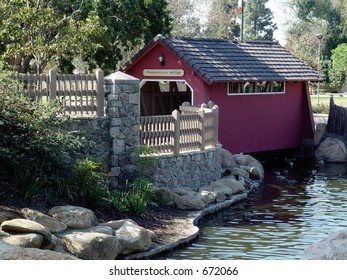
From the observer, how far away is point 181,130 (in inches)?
802

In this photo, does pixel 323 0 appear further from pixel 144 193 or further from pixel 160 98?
pixel 144 193

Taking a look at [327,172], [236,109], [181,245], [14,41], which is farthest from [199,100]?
[181,245]

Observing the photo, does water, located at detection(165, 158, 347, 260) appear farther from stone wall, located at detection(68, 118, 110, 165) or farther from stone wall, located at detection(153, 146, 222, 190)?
stone wall, located at detection(68, 118, 110, 165)

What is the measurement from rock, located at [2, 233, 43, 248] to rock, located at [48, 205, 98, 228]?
62.5 inches

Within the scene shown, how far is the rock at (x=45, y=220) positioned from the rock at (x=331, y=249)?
4.99 meters

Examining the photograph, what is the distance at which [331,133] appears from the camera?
104 feet

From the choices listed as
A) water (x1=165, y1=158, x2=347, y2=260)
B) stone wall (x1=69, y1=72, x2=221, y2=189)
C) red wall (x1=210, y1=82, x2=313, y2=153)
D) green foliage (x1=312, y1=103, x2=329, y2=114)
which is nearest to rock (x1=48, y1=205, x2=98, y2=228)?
water (x1=165, y1=158, x2=347, y2=260)

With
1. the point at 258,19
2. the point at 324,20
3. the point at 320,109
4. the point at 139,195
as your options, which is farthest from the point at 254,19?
the point at 139,195

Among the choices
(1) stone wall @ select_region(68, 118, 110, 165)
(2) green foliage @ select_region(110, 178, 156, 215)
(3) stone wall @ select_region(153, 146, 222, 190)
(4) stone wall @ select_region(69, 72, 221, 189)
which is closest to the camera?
(2) green foliage @ select_region(110, 178, 156, 215)

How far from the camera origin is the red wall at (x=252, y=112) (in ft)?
89.7

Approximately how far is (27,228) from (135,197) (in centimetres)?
387

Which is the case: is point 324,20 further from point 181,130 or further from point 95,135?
point 95,135

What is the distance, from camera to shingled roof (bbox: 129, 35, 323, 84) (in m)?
26.8

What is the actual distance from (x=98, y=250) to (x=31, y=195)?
2.47m
